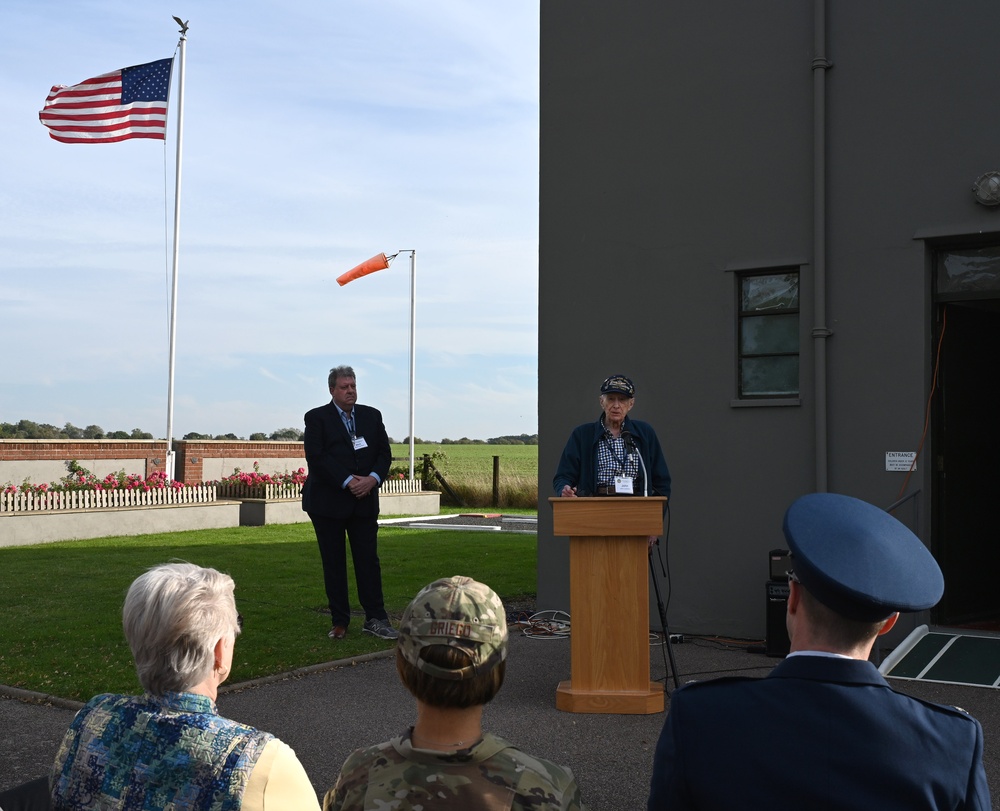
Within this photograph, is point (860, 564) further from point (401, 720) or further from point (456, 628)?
point (401, 720)

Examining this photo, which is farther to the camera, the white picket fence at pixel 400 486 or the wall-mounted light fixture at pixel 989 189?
the white picket fence at pixel 400 486

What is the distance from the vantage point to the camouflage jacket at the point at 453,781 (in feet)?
6.67

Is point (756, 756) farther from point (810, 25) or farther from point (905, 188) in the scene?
point (810, 25)

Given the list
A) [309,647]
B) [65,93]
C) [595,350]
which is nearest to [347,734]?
[309,647]

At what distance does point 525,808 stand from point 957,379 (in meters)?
8.10

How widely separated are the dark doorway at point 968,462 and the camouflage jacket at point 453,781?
7.46 meters

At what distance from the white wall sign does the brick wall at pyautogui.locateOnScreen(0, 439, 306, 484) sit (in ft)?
60.0

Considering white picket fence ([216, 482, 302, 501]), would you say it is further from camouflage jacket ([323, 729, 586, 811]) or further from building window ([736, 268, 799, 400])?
camouflage jacket ([323, 729, 586, 811])

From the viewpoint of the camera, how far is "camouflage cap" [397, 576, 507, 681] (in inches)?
82.7

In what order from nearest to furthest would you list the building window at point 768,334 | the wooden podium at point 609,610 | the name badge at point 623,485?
the wooden podium at point 609,610
the name badge at point 623,485
the building window at point 768,334

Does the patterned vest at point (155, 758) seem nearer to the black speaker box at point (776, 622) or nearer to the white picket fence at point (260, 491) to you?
the black speaker box at point (776, 622)

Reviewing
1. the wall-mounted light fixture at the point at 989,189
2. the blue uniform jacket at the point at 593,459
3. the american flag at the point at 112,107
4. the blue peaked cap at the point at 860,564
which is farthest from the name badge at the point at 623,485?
the american flag at the point at 112,107

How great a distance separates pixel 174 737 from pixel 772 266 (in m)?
7.82

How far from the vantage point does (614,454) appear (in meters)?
7.30
